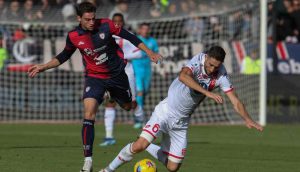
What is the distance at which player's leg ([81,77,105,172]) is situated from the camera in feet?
34.3

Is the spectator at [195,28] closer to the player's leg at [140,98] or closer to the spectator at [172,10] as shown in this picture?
the spectator at [172,10]

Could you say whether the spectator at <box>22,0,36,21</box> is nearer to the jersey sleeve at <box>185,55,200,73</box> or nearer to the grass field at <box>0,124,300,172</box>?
the grass field at <box>0,124,300,172</box>

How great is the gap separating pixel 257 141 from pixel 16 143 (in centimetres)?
451

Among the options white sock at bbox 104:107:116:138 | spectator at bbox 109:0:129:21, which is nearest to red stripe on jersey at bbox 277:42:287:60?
spectator at bbox 109:0:129:21

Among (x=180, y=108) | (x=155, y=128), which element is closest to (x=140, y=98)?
(x=180, y=108)

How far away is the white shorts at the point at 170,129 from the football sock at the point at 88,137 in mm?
934

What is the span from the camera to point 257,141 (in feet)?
51.9

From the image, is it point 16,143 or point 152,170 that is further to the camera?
point 16,143

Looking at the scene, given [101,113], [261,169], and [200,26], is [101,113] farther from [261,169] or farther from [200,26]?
[261,169]

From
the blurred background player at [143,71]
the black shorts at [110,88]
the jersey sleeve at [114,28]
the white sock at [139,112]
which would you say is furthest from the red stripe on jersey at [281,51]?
the jersey sleeve at [114,28]

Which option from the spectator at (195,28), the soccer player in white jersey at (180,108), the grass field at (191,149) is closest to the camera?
the soccer player in white jersey at (180,108)

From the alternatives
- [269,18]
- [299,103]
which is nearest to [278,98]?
[299,103]

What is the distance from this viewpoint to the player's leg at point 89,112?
412 inches

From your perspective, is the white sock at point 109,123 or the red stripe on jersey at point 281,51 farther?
the red stripe on jersey at point 281,51
